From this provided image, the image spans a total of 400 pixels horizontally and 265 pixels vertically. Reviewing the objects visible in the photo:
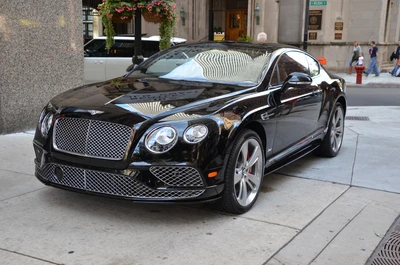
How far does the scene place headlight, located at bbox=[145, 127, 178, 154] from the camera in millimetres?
3695

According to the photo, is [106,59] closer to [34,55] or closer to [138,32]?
[138,32]

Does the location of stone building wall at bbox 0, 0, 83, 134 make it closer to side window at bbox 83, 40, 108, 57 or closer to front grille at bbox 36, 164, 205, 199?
front grille at bbox 36, 164, 205, 199

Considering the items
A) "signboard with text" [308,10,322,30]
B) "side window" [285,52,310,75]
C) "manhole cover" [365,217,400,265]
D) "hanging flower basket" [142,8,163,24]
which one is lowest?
"manhole cover" [365,217,400,265]

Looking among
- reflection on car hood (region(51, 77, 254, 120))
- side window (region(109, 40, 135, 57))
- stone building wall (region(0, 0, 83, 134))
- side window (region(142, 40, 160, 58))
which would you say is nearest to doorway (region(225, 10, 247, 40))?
side window (region(142, 40, 160, 58))

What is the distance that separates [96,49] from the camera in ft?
47.8

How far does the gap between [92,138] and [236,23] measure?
26.0 m

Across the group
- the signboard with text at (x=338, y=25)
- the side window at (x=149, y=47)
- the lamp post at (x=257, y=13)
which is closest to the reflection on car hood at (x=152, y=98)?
the side window at (x=149, y=47)

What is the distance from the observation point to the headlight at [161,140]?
3.70 m

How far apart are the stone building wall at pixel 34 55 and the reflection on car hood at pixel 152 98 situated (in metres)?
3.07

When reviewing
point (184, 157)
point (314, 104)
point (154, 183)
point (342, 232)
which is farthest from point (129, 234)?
point (314, 104)

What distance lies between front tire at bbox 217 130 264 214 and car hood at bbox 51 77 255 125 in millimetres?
416

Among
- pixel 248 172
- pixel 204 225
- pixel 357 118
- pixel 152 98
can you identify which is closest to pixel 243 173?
pixel 248 172

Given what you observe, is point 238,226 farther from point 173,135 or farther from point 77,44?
point 77,44

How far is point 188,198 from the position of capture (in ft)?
12.5
